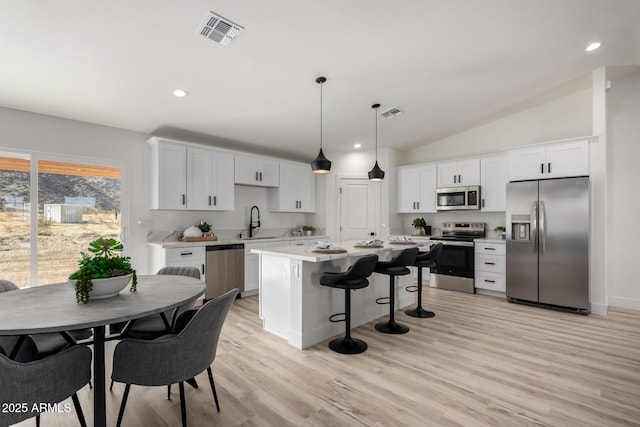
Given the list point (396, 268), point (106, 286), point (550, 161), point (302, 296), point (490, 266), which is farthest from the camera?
point (490, 266)

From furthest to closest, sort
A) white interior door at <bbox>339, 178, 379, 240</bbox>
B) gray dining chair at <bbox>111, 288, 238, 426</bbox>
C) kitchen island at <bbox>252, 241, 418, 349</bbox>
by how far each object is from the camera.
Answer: white interior door at <bbox>339, 178, 379, 240</bbox> → kitchen island at <bbox>252, 241, 418, 349</bbox> → gray dining chair at <bbox>111, 288, 238, 426</bbox>

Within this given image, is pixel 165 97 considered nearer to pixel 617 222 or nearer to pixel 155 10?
pixel 155 10

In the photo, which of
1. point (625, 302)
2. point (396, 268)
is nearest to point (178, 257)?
point (396, 268)

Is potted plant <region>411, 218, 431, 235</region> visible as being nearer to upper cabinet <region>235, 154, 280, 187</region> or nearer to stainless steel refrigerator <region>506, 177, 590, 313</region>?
stainless steel refrigerator <region>506, 177, 590, 313</region>

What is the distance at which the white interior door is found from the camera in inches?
248

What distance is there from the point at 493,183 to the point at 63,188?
6.25m

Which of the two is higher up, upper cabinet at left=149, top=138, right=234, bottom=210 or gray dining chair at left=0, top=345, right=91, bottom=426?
upper cabinet at left=149, top=138, right=234, bottom=210

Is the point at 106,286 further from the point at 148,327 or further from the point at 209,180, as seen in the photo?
the point at 209,180

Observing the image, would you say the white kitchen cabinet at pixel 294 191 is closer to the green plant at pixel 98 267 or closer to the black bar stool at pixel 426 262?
the black bar stool at pixel 426 262

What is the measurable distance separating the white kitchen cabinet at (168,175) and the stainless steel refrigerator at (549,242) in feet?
15.7

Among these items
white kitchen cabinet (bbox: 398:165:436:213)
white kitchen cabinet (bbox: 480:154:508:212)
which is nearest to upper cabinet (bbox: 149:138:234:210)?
white kitchen cabinet (bbox: 398:165:436:213)

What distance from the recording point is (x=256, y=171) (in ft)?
17.8

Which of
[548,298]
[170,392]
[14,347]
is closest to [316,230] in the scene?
[548,298]

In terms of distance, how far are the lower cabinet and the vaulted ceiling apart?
2.22 meters
